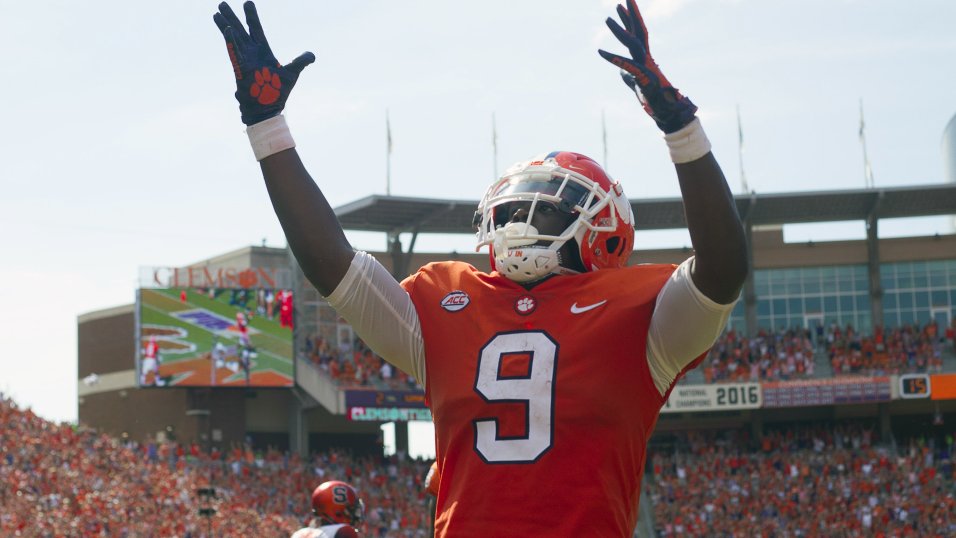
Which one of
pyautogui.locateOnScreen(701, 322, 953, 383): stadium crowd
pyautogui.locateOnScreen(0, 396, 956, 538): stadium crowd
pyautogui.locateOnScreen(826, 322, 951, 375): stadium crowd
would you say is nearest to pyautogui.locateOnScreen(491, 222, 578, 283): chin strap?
pyautogui.locateOnScreen(0, 396, 956, 538): stadium crowd

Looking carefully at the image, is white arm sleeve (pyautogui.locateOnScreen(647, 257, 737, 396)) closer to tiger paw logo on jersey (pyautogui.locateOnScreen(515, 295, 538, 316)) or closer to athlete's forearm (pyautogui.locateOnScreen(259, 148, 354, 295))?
tiger paw logo on jersey (pyautogui.locateOnScreen(515, 295, 538, 316))

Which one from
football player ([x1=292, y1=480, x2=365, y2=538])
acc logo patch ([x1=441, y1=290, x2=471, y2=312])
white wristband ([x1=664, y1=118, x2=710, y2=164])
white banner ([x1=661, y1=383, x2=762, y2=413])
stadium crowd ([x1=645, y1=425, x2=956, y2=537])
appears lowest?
stadium crowd ([x1=645, y1=425, x2=956, y2=537])

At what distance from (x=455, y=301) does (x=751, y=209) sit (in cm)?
3339

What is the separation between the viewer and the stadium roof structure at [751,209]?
35.4 meters

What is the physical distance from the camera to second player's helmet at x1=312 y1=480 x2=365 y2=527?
812 cm

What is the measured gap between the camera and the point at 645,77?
10.7ft

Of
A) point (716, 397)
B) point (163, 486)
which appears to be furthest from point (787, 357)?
point (163, 486)

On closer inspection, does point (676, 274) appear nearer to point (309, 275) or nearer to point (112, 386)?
point (309, 275)

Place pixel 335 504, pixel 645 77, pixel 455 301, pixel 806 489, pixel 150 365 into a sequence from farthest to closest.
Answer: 1. pixel 150 365
2. pixel 806 489
3. pixel 335 504
4. pixel 455 301
5. pixel 645 77

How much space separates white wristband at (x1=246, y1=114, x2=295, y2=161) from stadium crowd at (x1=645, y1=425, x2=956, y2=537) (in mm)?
27089

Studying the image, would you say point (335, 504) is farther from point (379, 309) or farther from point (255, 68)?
point (255, 68)

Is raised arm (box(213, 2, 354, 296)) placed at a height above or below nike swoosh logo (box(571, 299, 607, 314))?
above

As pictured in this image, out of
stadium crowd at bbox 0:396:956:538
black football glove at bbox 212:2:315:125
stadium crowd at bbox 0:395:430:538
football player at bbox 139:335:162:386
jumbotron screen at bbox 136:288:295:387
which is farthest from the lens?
jumbotron screen at bbox 136:288:295:387

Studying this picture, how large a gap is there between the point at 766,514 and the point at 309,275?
27.9m
